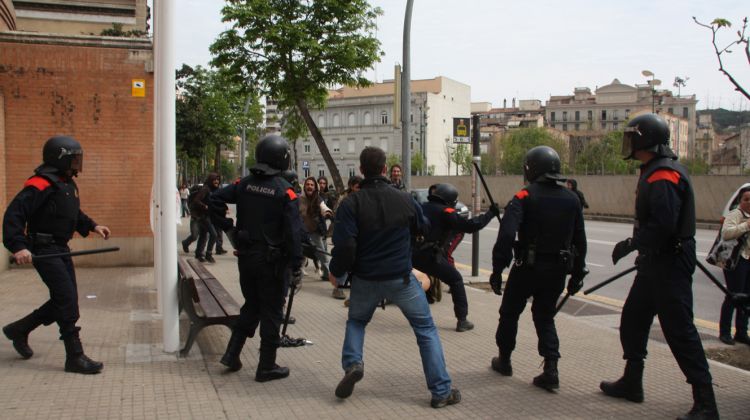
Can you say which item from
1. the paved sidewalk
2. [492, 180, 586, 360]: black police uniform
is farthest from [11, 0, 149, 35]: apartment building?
[492, 180, 586, 360]: black police uniform

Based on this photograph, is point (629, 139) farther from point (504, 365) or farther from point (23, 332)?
point (23, 332)

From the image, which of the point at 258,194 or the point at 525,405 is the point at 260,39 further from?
the point at 525,405

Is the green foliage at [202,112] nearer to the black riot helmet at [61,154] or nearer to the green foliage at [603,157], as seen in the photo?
the black riot helmet at [61,154]

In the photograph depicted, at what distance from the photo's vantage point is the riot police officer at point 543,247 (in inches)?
196

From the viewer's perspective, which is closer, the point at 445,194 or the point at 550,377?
the point at 550,377

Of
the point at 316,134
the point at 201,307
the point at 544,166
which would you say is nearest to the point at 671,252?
the point at 544,166

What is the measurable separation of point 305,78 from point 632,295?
1286 centimetres

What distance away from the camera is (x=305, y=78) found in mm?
16516

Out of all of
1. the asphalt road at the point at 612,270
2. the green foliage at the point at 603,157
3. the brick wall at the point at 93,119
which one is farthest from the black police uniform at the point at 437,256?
the green foliage at the point at 603,157

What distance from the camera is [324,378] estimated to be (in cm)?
536

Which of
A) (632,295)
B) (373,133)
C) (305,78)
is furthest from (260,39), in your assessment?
(373,133)

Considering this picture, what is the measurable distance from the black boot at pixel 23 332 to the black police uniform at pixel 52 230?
11.9 inches

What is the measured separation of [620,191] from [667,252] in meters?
28.2

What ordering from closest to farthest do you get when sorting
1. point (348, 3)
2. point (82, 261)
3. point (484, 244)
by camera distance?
point (82, 261)
point (348, 3)
point (484, 244)
